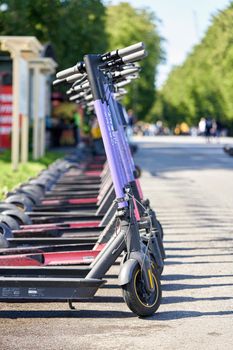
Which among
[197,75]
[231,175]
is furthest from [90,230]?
[197,75]

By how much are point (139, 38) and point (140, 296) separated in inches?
3562

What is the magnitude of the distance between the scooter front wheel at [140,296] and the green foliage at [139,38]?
273ft

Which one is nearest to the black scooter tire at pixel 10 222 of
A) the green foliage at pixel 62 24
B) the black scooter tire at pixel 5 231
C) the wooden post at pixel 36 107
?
the black scooter tire at pixel 5 231

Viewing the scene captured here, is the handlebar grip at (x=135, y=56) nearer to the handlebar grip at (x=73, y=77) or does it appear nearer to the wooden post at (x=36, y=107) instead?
the handlebar grip at (x=73, y=77)

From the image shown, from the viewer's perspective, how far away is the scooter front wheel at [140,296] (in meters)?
7.18

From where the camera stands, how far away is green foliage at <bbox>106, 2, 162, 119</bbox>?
92894 mm

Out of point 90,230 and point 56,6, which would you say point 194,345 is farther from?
point 56,6

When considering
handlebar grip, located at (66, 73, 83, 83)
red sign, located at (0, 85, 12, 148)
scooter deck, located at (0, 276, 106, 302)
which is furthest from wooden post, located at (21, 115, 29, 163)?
scooter deck, located at (0, 276, 106, 302)

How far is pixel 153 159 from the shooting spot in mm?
36375

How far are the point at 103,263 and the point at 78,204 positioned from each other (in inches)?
244

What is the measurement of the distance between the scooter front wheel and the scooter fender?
0.03 m

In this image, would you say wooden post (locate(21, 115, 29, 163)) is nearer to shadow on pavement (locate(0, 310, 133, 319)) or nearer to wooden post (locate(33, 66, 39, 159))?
wooden post (locate(33, 66, 39, 159))

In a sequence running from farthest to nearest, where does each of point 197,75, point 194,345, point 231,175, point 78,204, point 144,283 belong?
point 197,75 < point 231,175 < point 78,204 < point 144,283 < point 194,345

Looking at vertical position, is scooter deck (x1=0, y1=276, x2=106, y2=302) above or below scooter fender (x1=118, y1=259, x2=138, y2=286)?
below
